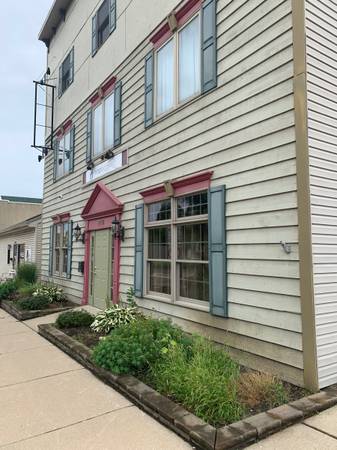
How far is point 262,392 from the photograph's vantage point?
3994 millimetres

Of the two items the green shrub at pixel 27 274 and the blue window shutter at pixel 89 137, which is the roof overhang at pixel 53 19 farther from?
the green shrub at pixel 27 274

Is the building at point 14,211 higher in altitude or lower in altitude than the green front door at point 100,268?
higher

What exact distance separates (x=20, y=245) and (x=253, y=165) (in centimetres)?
1723

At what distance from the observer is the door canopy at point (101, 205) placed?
8.77m

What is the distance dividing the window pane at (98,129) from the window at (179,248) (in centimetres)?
324

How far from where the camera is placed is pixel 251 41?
17.0ft

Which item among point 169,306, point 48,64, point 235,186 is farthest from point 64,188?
point 235,186

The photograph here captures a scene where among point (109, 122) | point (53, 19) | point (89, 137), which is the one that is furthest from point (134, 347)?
point (53, 19)

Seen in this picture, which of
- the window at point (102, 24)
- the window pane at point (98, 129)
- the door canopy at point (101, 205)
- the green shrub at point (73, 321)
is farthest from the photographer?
the window pane at point (98, 129)

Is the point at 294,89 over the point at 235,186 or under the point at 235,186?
over

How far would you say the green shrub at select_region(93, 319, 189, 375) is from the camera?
478 centimetres

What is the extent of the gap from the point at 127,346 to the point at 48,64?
1316cm

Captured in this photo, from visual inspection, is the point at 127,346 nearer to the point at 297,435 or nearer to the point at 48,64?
the point at 297,435

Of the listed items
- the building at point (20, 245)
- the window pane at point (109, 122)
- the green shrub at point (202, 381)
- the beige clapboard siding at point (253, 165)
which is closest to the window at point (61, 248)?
the building at point (20, 245)
